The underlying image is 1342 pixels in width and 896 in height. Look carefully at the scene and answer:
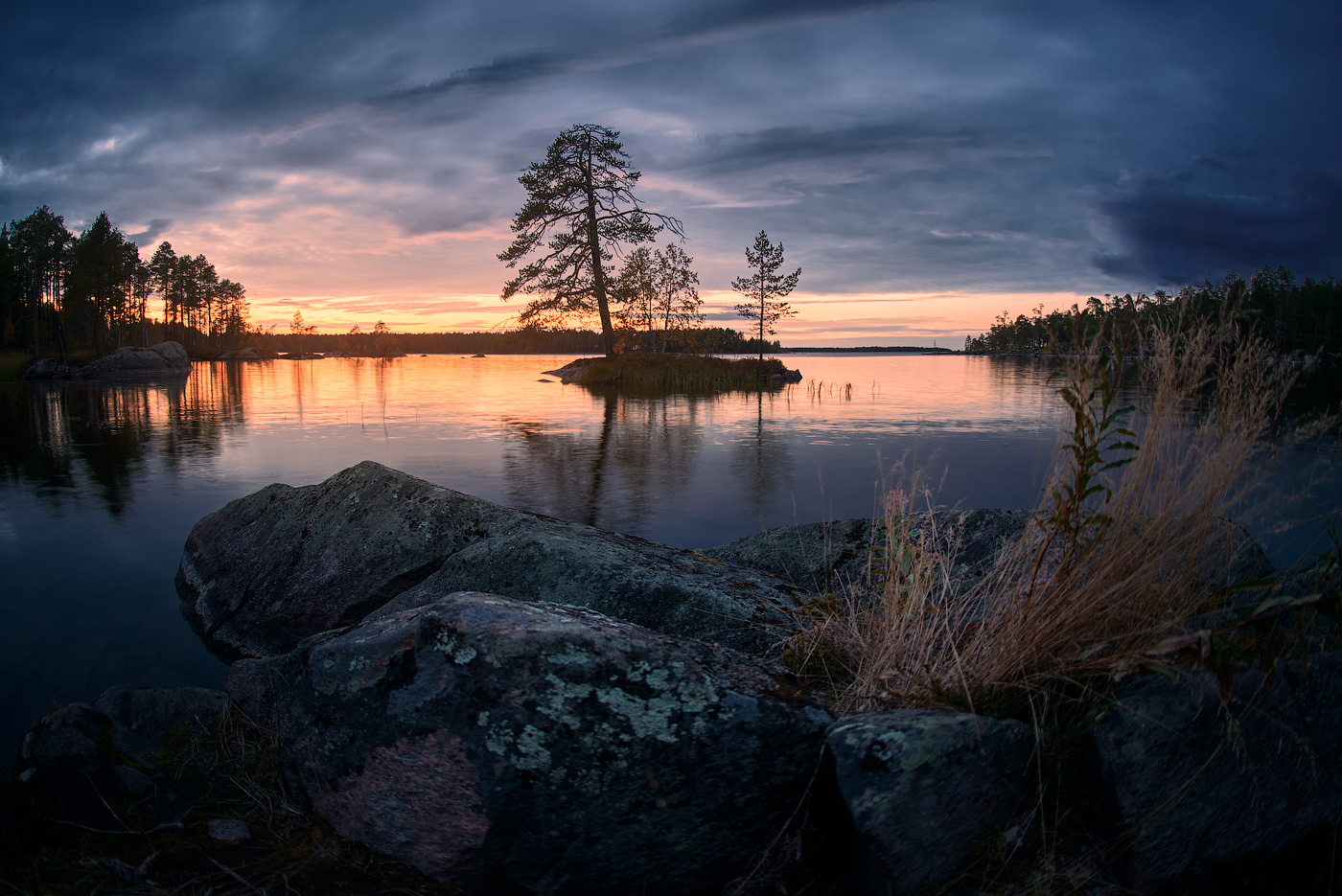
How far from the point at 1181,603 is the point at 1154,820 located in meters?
1.19

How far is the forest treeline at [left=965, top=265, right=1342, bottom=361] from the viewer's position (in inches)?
132

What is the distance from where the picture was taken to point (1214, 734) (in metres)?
2.45

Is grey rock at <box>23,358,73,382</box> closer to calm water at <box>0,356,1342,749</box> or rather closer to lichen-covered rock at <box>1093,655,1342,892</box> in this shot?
calm water at <box>0,356,1342,749</box>

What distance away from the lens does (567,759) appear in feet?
8.19

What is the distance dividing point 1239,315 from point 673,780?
3.53m

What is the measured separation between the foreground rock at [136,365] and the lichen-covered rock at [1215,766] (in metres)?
56.8

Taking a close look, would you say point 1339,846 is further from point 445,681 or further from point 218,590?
point 218,590

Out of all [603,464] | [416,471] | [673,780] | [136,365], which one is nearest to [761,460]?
[603,464]

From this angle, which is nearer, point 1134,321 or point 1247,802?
point 1247,802

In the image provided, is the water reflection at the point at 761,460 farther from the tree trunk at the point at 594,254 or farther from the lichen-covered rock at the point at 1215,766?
the tree trunk at the point at 594,254

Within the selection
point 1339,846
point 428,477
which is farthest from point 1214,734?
point 428,477

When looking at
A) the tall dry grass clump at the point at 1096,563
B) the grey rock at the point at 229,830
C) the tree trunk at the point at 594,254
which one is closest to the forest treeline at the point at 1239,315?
the tall dry grass clump at the point at 1096,563

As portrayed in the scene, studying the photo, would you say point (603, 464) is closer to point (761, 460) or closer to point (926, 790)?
point (761, 460)

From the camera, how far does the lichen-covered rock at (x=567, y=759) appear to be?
2486 mm
